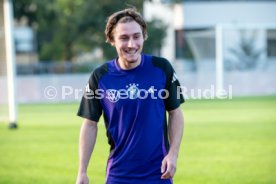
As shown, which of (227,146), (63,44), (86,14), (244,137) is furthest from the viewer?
(63,44)

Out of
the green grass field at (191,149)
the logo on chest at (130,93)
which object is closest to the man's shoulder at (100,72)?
the logo on chest at (130,93)

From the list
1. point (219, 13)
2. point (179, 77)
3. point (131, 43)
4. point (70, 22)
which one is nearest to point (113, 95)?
point (131, 43)

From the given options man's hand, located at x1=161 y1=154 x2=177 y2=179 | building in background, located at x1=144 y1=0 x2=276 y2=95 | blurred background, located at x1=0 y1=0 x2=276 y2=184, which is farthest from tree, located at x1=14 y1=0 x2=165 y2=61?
man's hand, located at x1=161 y1=154 x2=177 y2=179

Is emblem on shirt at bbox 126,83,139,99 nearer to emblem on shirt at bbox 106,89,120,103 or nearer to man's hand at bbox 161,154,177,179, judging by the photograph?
emblem on shirt at bbox 106,89,120,103

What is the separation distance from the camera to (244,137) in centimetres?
1513

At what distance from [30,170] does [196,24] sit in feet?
121

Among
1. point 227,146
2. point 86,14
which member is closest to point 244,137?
point 227,146

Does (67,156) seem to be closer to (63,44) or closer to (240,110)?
(240,110)

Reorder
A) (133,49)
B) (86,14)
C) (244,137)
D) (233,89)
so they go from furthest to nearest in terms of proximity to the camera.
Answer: (86,14) < (233,89) < (244,137) < (133,49)

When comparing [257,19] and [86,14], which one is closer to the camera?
[86,14]

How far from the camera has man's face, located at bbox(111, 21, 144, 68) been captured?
429cm

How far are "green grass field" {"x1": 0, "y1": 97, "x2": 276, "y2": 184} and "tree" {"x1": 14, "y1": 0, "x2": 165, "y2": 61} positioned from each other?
19299 millimetres

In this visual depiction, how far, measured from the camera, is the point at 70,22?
42.9 meters

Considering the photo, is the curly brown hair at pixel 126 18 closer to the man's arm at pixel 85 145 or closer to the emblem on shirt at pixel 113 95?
the emblem on shirt at pixel 113 95
